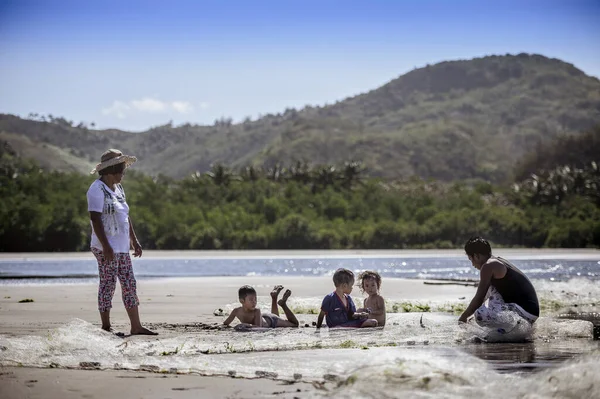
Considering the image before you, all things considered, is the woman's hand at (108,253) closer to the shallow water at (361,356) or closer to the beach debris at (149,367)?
the shallow water at (361,356)

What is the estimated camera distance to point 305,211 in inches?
2530

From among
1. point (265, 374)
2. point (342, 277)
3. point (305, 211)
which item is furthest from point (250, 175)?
point (265, 374)

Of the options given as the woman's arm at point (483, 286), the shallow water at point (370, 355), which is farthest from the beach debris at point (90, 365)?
the woman's arm at point (483, 286)

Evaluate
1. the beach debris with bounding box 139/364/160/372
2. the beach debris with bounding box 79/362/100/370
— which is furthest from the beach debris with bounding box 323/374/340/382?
the beach debris with bounding box 79/362/100/370

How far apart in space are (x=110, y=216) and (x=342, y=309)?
2.77 metres

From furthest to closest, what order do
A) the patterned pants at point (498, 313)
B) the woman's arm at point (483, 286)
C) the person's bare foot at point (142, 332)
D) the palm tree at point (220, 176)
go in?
the palm tree at point (220, 176) < the woman's arm at point (483, 286) < the person's bare foot at point (142, 332) < the patterned pants at point (498, 313)

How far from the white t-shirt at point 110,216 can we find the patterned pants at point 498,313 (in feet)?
12.2

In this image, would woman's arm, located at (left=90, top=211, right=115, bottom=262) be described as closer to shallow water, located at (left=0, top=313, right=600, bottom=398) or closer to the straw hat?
the straw hat

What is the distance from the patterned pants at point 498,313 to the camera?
33.9ft

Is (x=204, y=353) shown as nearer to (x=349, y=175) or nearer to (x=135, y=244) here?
(x=135, y=244)

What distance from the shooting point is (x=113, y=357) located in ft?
27.7

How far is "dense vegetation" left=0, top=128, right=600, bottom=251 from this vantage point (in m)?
55.7

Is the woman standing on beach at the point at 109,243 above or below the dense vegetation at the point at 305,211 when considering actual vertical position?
below

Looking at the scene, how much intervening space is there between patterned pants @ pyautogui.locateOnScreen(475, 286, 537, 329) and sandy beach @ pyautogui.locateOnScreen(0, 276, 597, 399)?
34 centimetres
